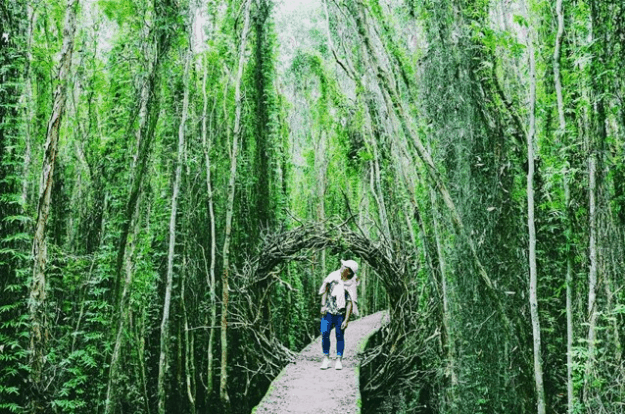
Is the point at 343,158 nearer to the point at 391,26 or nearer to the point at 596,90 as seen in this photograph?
the point at 391,26

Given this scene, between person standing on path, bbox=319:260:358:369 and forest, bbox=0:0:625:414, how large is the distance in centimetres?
87

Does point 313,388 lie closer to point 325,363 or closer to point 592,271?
point 325,363

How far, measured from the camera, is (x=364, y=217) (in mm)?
7980

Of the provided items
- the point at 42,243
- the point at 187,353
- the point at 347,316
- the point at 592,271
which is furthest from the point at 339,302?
the point at 187,353

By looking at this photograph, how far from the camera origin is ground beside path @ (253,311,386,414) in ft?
17.7

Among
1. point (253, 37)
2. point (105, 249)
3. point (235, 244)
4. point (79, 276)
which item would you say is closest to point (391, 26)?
point (253, 37)

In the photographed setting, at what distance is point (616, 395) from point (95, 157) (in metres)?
8.73

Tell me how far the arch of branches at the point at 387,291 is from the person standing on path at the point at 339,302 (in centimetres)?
78

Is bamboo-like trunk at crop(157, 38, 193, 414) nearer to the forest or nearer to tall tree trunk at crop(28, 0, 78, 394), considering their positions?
the forest


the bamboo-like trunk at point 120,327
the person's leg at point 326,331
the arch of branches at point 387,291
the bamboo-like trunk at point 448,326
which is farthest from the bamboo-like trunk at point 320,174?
the bamboo-like trunk at point 448,326

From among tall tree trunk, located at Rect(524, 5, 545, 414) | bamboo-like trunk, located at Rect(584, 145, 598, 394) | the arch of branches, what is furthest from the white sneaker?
bamboo-like trunk, located at Rect(584, 145, 598, 394)

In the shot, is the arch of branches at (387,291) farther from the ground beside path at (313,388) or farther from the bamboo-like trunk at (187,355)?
the bamboo-like trunk at (187,355)

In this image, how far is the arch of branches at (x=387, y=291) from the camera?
7289 mm

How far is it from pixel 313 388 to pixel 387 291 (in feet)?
7.15
